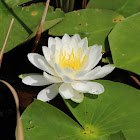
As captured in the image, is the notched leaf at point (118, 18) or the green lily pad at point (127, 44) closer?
the green lily pad at point (127, 44)

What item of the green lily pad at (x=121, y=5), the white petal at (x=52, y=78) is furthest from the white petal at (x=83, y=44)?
the green lily pad at (x=121, y=5)

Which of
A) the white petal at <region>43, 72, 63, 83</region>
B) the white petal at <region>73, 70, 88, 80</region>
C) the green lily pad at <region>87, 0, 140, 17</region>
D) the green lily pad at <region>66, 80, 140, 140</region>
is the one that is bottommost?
the green lily pad at <region>66, 80, 140, 140</region>

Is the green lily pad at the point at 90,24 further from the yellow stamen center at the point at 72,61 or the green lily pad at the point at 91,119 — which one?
the green lily pad at the point at 91,119

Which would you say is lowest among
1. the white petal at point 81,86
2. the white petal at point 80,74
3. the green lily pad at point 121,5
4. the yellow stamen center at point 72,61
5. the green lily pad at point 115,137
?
the green lily pad at point 115,137

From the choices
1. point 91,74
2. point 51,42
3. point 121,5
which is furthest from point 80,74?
point 121,5

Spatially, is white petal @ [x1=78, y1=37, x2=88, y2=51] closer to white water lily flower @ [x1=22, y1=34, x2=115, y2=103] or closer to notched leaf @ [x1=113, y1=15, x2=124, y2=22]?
white water lily flower @ [x1=22, y1=34, x2=115, y2=103]

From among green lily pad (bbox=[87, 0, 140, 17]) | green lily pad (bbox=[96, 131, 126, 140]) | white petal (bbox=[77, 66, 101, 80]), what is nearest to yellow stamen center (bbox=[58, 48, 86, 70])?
white petal (bbox=[77, 66, 101, 80])
